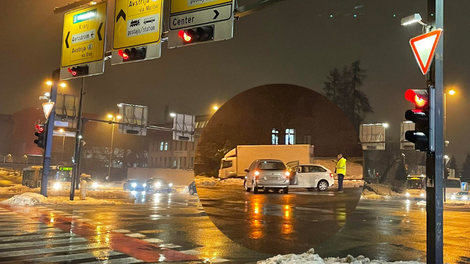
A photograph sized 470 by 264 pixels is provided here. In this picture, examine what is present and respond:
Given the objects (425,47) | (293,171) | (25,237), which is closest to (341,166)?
(293,171)

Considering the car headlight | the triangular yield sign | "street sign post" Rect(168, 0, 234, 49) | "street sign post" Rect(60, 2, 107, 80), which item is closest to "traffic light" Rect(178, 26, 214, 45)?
"street sign post" Rect(168, 0, 234, 49)

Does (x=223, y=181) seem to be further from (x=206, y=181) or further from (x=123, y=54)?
(x=123, y=54)

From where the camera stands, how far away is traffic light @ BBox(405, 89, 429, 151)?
577 centimetres

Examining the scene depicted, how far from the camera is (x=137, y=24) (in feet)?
38.3

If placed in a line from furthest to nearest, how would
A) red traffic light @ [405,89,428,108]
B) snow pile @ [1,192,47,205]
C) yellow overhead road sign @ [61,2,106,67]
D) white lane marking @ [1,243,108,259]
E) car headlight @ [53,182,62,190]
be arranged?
car headlight @ [53,182,62,190]
snow pile @ [1,192,47,205]
yellow overhead road sign @ [61,2,106,67]
white lane marking @ [1,243,108,259]
red traffic light @ [405,89,428,108]

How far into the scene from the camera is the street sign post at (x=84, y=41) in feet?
43.0

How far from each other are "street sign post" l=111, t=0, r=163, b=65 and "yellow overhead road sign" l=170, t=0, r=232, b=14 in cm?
73

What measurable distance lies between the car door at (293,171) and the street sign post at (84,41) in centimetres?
1126

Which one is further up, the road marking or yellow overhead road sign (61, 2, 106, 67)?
yellow overhead road sign (61, 2, 106, 67)

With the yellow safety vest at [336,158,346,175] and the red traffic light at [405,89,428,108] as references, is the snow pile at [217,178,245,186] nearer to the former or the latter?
the yellow safety vest at [336,158,346,175]

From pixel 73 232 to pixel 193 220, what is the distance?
4218 millimetres

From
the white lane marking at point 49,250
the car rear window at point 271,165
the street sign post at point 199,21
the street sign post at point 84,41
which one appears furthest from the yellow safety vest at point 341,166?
the street sign post at point 84,41

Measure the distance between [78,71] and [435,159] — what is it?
12.2 meters

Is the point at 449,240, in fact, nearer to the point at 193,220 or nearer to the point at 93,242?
the point at 193,220
